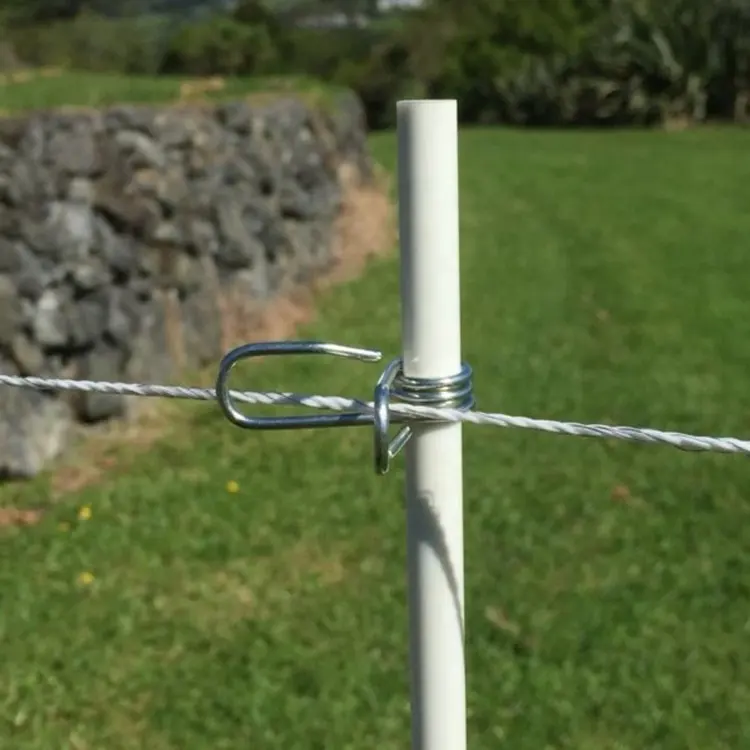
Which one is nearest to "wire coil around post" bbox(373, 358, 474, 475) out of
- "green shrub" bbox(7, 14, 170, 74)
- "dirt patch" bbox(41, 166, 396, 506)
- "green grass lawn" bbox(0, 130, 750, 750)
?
"green grass lawn" bbox(0, 130, 750, 750)

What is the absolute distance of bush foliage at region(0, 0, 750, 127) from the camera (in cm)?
1448

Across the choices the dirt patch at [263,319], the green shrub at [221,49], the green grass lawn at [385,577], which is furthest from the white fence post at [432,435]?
the green shrub at [221,49]

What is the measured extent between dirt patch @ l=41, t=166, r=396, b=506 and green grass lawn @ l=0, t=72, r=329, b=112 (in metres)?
0.85

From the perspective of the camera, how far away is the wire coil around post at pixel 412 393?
1169 millimetres

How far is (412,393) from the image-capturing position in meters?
1.23

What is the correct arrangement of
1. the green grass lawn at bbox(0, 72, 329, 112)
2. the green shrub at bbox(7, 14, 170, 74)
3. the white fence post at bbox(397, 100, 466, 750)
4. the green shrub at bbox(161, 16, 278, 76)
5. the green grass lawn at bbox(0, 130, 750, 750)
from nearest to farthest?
the white fence post at bbox(397, 100, 466, 750) → the green grass lawn at bbox(0, 130, 750, 750) → the green grass lawn at bbox(0, 72, 329, 112) → the green shrub at bbox(7, 14, 170, 74) → the green shrub at bbox(161, 16, 278, 76)

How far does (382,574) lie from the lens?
3.34 meters

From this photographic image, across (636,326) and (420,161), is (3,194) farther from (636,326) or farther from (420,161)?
→ (420,161)

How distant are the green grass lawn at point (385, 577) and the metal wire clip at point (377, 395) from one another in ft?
5.21

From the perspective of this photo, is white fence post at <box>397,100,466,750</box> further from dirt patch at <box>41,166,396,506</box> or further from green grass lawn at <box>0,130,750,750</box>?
dirt patch at <box>41,166,396,506</box>

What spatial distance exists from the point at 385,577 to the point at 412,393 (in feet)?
7.12

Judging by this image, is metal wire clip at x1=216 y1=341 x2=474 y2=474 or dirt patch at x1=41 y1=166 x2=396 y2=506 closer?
metal wire clip at x1=216 y1=341 x2=474 y2=474

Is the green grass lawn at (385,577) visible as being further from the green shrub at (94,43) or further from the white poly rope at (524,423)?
the green shrub at (94,43)

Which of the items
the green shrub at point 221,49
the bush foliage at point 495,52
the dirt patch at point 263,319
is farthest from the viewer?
the green shrub at point 221,49
